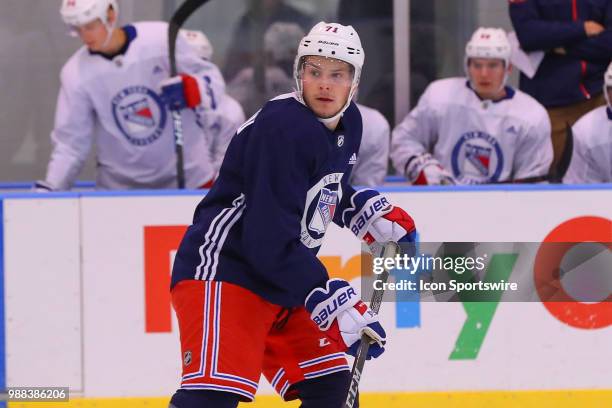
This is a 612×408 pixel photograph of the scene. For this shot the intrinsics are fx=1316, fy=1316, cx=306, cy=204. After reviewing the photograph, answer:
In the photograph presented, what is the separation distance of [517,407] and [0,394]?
4.89ft

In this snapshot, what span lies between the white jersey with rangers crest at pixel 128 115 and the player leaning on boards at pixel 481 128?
73 cm

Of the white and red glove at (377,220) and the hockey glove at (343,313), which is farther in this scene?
the white and red glove at (377,220)

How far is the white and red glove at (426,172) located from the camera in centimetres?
439

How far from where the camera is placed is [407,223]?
294 cm

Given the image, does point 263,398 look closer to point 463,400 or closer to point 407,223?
point 463,400

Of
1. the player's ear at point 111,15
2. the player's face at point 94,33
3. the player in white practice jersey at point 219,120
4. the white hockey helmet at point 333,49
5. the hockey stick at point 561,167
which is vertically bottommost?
the hockey stick at point 561,167

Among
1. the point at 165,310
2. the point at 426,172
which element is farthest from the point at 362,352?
the point at 426,172

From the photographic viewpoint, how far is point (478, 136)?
15.2ft

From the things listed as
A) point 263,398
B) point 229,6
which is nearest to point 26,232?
point 263,398

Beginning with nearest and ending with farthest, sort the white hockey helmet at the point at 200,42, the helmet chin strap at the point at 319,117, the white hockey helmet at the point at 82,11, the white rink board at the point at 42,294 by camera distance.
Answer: the helmet chin strap at the point at 319,117
the white rink board at the point at 42,294
the white hockey helmet at the point at 82,11
the white hockey helmet at the point at 200,42

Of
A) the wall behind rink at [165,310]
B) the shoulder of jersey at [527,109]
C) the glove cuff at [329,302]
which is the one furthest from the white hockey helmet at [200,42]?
the glove cuff at [329,302]

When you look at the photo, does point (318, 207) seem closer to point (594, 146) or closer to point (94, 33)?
point (94, 33)

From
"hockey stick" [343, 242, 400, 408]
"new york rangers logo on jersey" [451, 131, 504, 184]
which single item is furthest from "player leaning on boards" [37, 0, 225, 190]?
"hockey stick" [343, 242, 400, 408]

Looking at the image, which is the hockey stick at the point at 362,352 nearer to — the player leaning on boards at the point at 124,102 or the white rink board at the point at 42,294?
the white rink board at the point at 42,294
